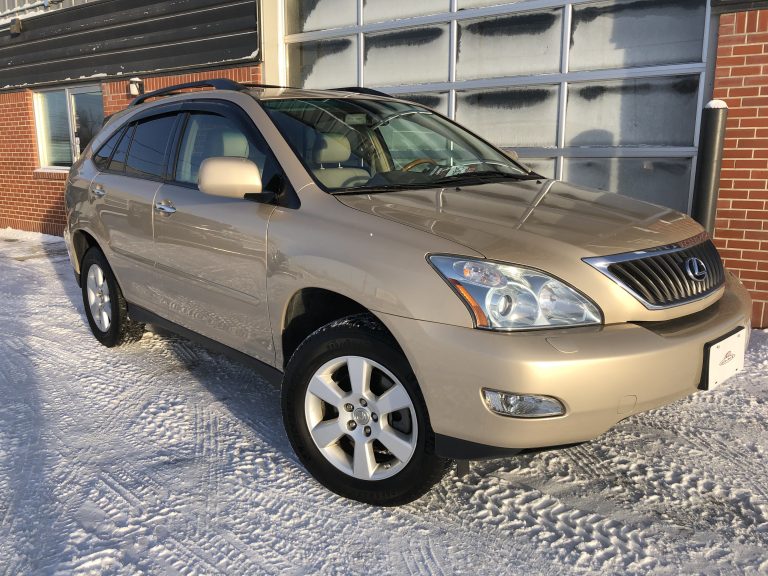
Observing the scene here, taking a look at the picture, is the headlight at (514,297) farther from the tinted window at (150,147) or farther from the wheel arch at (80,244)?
the wheel arch at (80,244)

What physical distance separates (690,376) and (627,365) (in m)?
0.35

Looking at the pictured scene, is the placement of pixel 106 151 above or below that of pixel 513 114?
below

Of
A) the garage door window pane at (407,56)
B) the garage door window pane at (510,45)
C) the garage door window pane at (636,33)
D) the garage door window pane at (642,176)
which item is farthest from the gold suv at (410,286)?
the garage door window pane at (407,56)

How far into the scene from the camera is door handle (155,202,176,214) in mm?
3593

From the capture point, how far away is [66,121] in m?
10.6

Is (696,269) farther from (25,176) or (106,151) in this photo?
(25,176)

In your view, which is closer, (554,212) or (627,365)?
(627,365)

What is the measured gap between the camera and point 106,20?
9320mm

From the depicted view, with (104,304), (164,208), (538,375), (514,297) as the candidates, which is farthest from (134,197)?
(538,375)

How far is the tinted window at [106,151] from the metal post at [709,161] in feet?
13.2

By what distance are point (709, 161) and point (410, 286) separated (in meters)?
3.31

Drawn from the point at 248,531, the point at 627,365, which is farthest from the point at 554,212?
the point at 248,531

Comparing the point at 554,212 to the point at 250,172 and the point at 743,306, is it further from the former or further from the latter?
the point at 250,172

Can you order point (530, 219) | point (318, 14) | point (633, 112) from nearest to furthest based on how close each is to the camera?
1. point (530, 219)
2. point (633, 112)
3. point (318, 14)
